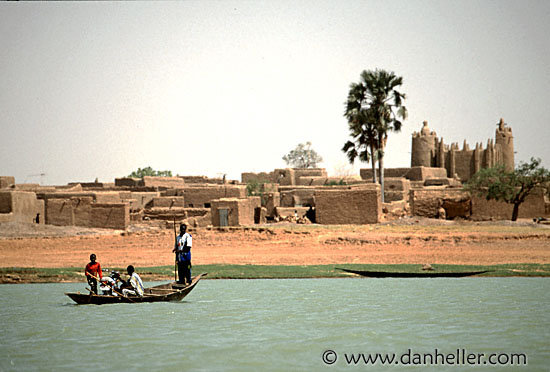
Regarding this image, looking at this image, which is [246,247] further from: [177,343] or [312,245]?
[177,343]

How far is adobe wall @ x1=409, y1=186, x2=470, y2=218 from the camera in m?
38.1

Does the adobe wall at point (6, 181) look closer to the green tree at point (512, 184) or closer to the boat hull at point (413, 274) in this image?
the green tree at point (512, 184)

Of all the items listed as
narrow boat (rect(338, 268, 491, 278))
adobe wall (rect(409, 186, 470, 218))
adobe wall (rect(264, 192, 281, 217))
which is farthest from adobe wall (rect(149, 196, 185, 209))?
narrow boat (rect(338, 268, 491, 278))

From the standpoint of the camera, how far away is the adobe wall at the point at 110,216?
36.4 meters

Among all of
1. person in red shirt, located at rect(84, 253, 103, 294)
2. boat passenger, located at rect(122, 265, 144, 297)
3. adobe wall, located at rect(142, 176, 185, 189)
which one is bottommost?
boat passenger, located at rect(122, 265, 144, 297)

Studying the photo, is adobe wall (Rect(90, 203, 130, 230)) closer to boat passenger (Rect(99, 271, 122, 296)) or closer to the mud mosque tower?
boat passenger (Rect(99, 271, 122, 296))

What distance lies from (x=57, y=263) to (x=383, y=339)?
15.7 meters

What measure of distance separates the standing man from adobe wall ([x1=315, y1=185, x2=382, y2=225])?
1943 cm

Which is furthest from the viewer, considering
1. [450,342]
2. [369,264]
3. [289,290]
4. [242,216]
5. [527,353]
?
[242,216]

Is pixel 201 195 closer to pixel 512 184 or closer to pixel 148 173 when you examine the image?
pixel 512 184

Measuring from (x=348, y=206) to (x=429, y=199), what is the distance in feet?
17.8

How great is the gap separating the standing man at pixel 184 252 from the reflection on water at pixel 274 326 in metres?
0.75

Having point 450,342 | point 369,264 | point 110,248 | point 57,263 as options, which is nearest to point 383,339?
point 450,342

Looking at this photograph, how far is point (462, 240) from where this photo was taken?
2836 cm
